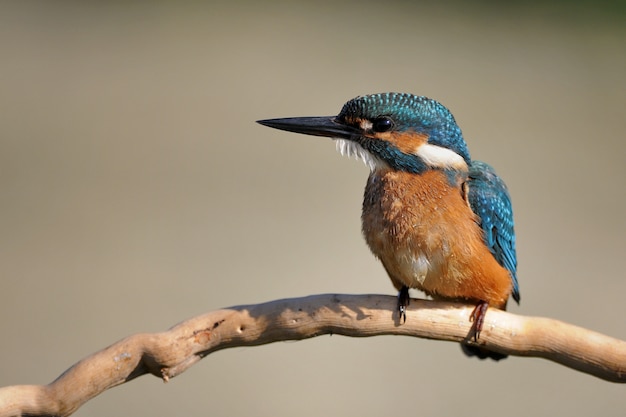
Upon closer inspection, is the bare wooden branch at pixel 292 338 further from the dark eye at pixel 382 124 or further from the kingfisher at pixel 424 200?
the dark eye at pixel 382 124

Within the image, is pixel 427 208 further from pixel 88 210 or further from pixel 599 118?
pixel 599 118

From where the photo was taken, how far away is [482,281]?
185 cm

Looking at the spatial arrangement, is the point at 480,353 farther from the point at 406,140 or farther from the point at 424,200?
the point at 406,140

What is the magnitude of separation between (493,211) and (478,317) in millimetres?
315

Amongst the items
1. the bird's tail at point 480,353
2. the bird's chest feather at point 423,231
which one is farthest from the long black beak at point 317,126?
the bird's tail at point 480,353

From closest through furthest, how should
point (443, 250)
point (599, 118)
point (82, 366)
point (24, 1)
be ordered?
1. point (82, 366)
2. point (443, 250)
3. point (599, 118)
4. point (24, 1)

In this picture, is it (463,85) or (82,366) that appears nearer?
(82,366)

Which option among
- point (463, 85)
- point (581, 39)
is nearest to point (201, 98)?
point (463, 85)

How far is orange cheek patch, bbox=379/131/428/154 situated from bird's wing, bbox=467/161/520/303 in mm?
153

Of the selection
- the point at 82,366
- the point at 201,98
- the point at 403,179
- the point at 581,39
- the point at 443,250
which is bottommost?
the point at 82,366

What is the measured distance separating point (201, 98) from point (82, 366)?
12.0ft

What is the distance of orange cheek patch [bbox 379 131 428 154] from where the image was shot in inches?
74.8

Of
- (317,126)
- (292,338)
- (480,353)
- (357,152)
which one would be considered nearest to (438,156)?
(357,152)

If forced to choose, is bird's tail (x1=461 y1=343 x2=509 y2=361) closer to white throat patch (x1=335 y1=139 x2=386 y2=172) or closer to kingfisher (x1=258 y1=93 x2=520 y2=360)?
kingfisher (x1=258 y1=93 x2=520 y2=360)
